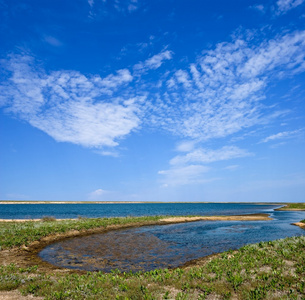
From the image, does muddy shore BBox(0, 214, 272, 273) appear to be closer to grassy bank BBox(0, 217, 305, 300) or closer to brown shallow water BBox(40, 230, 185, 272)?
brown shallow water BBox(40, 230, 185, 272)

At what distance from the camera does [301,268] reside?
12828mm

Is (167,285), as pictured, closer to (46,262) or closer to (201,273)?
(201,273)

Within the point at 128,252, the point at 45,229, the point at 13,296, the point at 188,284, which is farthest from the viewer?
the point at 45,229

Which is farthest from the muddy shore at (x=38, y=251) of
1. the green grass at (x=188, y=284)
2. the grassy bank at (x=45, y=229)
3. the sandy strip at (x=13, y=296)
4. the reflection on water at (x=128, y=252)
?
the sandy strip at (x=13, y=296)

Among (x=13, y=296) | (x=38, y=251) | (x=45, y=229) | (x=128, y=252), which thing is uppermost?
(x=45, y=229)

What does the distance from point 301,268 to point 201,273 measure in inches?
243

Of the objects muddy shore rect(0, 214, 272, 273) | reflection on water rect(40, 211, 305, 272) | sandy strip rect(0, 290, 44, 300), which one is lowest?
reflection on water rect(40, 211, 305, 272)

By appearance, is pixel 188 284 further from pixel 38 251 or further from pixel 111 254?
pixel 38 251

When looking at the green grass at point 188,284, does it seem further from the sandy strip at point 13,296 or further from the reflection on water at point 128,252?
the reflection on water at point 128,252

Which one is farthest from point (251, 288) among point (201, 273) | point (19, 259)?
point (19, 259)

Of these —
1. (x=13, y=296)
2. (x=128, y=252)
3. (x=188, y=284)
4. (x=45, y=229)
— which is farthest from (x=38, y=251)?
(x=188, y=284)

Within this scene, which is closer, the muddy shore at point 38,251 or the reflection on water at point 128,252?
the muddy shore at point 38,251

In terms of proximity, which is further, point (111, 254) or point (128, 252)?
point (128, 252)

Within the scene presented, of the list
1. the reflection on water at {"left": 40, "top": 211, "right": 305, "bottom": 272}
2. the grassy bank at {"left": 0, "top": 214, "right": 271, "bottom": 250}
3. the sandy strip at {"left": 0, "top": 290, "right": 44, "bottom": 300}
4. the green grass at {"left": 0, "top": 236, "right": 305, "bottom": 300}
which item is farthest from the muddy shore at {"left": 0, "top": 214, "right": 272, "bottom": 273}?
A: the sandy strip at {"left": 0, "top": 290, "right": 44, "bottom": 300}
